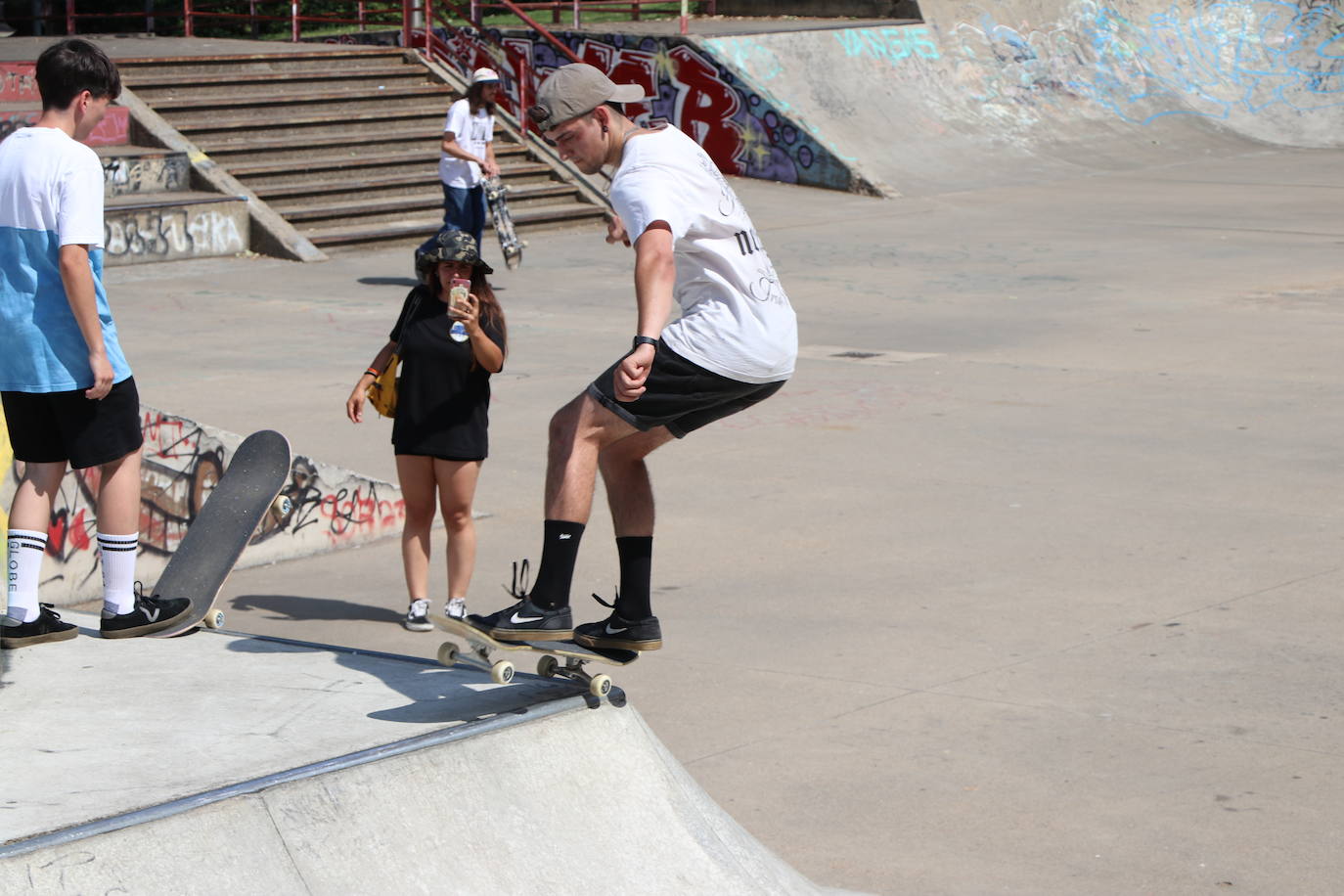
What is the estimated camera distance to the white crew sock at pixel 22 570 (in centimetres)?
510

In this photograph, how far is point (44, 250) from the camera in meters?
4.83

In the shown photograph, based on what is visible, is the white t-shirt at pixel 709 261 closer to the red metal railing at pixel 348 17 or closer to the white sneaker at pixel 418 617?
the white sneaker at pixel 418 617

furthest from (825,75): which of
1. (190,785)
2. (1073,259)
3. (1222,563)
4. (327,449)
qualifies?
(190,785)

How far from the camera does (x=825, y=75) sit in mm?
23609

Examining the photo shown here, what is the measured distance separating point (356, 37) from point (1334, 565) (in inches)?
801

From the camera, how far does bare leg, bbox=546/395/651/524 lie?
14.9ft

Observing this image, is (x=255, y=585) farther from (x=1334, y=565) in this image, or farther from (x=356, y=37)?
(x=356, y=37)

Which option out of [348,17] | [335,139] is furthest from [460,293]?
[348,17]

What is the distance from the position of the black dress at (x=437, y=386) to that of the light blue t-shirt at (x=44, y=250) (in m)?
1.50

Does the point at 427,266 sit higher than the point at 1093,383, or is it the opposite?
the point at 427,266

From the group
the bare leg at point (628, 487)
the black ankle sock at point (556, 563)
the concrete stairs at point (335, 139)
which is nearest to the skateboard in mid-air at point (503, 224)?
the concrete stairs at point (335, 139)

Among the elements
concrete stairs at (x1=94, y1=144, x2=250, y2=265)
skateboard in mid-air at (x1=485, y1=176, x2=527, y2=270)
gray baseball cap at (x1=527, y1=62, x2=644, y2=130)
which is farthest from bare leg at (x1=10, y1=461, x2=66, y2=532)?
concrete stairs at (x1=94, y1=144, x2=250, y2=265)

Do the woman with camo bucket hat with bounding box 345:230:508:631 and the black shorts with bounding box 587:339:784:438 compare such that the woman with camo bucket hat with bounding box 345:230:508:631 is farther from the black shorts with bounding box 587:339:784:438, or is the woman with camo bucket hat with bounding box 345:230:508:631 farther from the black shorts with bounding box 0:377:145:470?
the black shorts with bounding box 587:339:784:438

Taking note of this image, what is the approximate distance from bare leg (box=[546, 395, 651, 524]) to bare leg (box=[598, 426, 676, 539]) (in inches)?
4.3
